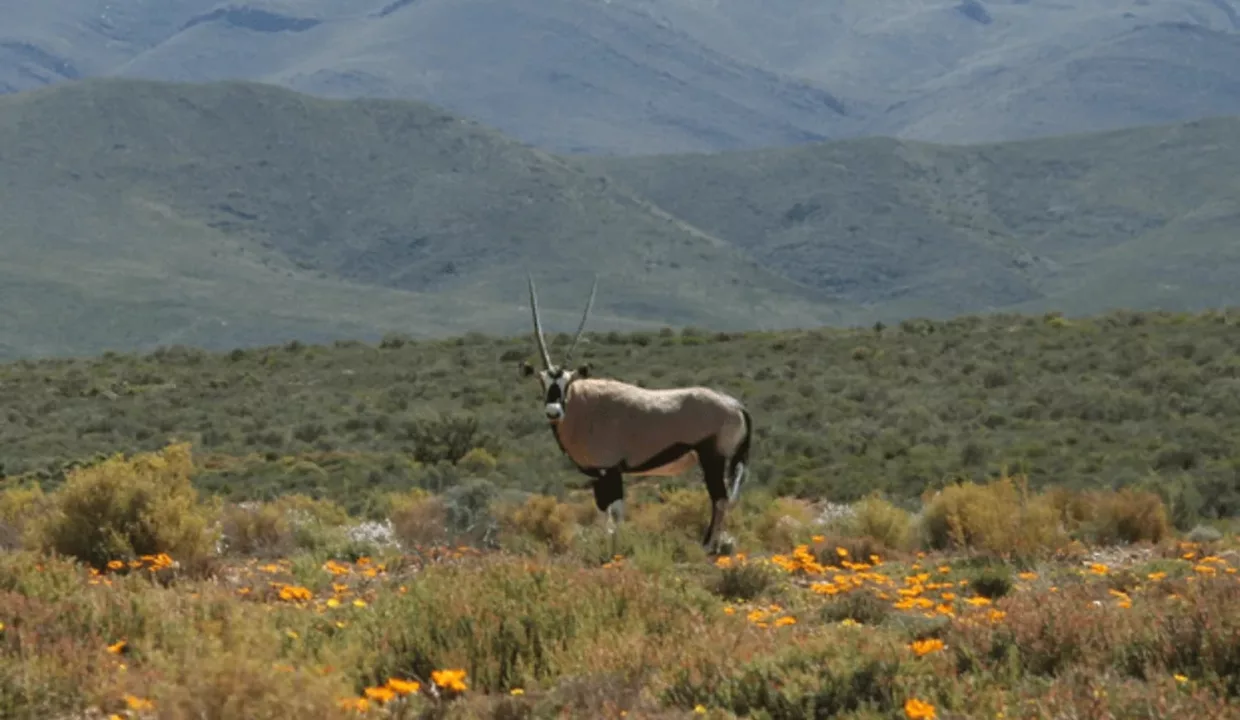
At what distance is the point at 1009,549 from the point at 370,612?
21.2ft

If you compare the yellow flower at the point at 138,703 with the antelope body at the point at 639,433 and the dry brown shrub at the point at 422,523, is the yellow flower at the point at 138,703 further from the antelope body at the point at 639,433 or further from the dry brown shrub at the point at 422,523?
the dry brown shrub at the point at 422,523

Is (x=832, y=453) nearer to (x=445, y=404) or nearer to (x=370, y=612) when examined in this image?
(x=445, y=404)

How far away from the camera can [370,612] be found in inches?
325

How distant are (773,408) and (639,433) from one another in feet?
68.2

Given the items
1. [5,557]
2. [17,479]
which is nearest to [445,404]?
[17,479]

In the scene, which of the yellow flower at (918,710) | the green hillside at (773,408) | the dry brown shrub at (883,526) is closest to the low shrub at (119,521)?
the dry brown shrub at (883,526)

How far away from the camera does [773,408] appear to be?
34.8 metres

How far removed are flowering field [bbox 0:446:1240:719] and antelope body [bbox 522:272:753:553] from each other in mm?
1462

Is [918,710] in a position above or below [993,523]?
above

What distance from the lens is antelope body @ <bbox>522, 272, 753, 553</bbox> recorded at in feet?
46.5

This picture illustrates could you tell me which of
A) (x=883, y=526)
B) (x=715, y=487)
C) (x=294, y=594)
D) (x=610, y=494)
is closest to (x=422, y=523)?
(x=610, y=494)

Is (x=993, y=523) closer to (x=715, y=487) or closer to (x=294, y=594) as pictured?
(x=715, y=487)

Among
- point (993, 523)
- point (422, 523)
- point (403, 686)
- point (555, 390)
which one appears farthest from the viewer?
point (422, 523)

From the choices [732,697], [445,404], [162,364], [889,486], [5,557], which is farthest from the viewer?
[162,364]
